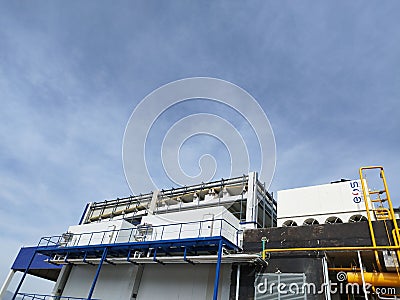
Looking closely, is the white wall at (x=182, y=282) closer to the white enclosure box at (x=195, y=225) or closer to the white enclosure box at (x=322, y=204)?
the white enclosure box at (x=195, y=225)

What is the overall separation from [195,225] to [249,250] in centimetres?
349

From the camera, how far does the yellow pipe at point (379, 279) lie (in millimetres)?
10268

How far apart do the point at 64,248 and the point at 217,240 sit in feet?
37.0

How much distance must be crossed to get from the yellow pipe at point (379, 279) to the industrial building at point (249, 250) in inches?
1.4

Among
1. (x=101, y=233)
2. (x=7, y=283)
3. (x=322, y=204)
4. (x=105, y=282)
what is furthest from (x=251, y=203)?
(x=7, y=283)

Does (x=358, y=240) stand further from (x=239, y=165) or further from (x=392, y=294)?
(x=239, y=165)

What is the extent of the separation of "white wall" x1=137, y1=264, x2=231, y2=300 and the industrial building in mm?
46

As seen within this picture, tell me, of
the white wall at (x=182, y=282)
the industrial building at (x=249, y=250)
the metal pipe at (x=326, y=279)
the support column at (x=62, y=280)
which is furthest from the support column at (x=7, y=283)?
the metal pipe at (x=326, y=279)

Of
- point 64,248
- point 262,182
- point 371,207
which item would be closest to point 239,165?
point 262,182

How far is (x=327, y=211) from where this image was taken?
509 inches

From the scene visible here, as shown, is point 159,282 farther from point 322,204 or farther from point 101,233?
point 322,204

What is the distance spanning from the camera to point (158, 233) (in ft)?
54.2

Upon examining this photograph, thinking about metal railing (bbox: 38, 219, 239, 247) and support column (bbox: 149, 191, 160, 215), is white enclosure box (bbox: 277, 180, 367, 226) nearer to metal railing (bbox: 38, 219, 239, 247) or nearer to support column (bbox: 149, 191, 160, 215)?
metal railing (bbox: 38, 219, 239, 247)

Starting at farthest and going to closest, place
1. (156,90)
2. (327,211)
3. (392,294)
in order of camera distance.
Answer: (156,90)
(327,211)
(392,294)
